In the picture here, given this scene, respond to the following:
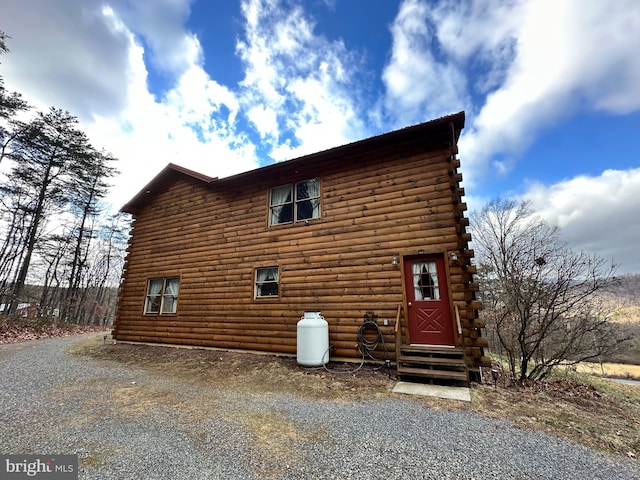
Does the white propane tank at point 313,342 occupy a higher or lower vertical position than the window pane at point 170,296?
lower

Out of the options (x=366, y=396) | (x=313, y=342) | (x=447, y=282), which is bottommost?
(x=366, y=396)

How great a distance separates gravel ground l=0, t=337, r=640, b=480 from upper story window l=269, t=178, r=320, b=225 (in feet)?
15.6

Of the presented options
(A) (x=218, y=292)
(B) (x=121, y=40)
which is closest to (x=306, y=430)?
(A) (x=218, y=292)

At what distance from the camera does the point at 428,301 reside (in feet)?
19.5

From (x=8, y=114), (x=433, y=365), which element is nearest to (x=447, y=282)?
(x=433, y=365)

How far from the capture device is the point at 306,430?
3.29m

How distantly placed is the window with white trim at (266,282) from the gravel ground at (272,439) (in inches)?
128

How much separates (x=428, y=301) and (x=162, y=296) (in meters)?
8.98

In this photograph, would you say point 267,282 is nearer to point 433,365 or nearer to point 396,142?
point 433,365

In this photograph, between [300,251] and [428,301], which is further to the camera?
[300,251]

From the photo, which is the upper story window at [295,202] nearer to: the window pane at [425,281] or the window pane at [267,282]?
the window pane at [267,282]

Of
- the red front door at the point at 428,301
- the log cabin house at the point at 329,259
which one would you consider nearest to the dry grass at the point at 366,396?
the log cabin house at the point at 329,259

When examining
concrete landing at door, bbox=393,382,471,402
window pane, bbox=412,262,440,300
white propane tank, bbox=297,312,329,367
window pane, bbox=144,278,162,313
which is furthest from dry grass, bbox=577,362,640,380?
window pane, bbox=144,278,162,313

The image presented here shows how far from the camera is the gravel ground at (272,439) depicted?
2.48 metres
